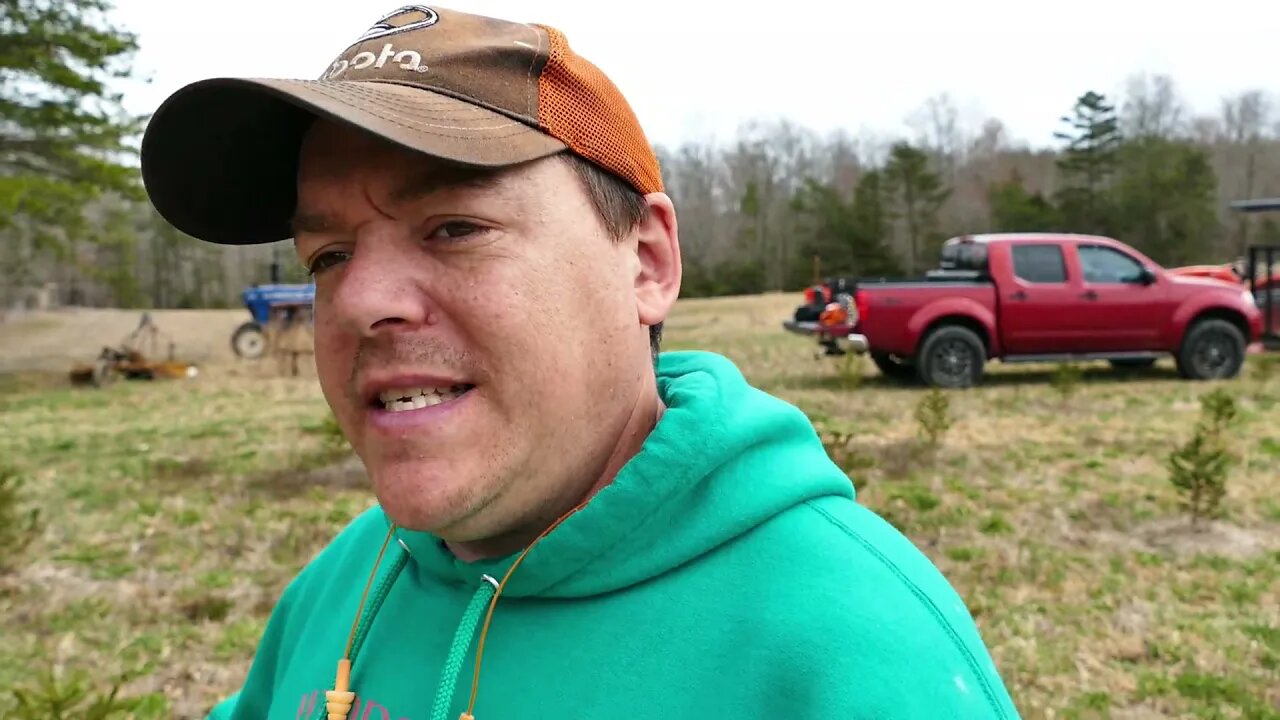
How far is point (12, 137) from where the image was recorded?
56.7ft

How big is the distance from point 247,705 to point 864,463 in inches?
202

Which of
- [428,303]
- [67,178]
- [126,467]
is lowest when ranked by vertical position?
[126,467]

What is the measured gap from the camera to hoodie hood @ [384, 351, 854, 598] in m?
1.11

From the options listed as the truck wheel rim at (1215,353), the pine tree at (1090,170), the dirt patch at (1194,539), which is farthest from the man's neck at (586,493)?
the pine tree at (1090,170)

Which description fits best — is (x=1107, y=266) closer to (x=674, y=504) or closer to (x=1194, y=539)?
(x=1194, y=539)

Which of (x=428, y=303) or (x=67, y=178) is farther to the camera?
(x=67, y=178)

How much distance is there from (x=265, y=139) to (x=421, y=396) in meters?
0.43

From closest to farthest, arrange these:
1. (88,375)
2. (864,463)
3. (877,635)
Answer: (877,635) → (864,463) → (88,375)

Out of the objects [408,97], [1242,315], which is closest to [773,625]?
[408,97]

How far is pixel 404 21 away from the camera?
1181 mm

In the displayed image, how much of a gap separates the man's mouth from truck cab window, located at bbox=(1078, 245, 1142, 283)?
11.7 meters

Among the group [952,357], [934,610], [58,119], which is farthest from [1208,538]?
[58,119]

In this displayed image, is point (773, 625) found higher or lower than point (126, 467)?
higher

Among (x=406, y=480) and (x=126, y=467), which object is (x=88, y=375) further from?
(x=406, y=480)
